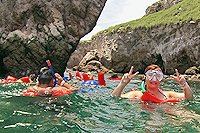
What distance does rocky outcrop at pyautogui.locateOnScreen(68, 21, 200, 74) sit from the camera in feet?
122

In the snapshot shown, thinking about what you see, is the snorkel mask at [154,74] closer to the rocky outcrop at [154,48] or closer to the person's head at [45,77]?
the person's head at [45,77]

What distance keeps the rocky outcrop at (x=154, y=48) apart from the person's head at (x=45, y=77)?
95.6ft

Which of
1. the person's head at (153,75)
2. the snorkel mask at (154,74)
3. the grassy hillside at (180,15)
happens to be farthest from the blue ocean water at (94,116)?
the grassy hillside at (180,15)

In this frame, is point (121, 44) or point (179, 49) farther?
point (121, 44)

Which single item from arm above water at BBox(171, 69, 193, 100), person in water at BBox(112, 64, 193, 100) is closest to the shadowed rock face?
person in water at BBox(112, 64, 193, 100)

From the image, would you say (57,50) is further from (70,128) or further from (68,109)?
(70,128)

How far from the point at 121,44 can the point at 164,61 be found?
36.0 feet

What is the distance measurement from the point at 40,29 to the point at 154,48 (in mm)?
→ 22649

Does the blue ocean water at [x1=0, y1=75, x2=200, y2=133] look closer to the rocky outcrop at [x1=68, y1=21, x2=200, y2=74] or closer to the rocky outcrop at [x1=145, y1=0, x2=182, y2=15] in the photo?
the rocky outcrop at [x1=68, y1=21, x2=200, y2=74]

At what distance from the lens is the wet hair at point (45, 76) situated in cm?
895

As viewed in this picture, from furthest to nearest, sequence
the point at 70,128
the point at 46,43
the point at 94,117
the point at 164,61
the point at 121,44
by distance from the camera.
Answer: the point at 121,44, the point at 164,61, the point at 46,43, the point at 94,117, the point at 70,128

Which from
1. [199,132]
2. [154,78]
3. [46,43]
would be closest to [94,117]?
[154,78]

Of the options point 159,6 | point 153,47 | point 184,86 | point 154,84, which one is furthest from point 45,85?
point 159,6

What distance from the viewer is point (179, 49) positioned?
38500 mm
